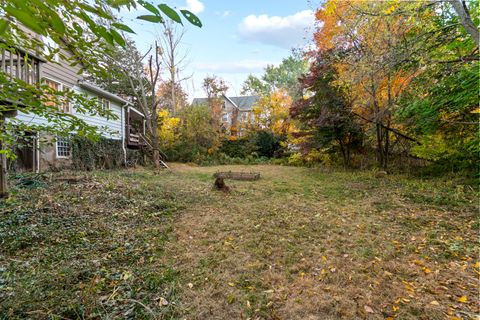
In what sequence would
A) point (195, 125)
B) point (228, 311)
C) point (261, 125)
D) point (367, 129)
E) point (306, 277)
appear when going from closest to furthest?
point (228, 311)
point (306, 277)
point (367, 129)
point (195, 125)
point (261, 125)

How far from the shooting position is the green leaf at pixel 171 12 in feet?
2.68

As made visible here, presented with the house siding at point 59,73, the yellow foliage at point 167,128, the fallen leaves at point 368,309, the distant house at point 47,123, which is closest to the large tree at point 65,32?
the fallen leaves at point 368,309

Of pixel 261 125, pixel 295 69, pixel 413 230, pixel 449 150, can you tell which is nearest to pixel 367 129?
pixel 449 150

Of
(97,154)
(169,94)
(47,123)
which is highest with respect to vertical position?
(169,94)

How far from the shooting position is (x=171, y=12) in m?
0.83

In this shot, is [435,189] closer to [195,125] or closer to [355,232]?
[355,232]

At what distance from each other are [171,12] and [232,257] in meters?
2.79

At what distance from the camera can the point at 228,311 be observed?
6.68 feet

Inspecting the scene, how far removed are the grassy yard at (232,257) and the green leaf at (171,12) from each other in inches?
83.7

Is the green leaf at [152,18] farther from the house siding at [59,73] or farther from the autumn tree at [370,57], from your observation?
the house siding at [59,73]

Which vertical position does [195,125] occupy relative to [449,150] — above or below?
above

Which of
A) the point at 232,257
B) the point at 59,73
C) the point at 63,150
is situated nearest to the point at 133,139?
the point at 63,150

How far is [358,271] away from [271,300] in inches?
44.8

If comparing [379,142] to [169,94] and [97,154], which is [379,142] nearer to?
[97,154]
